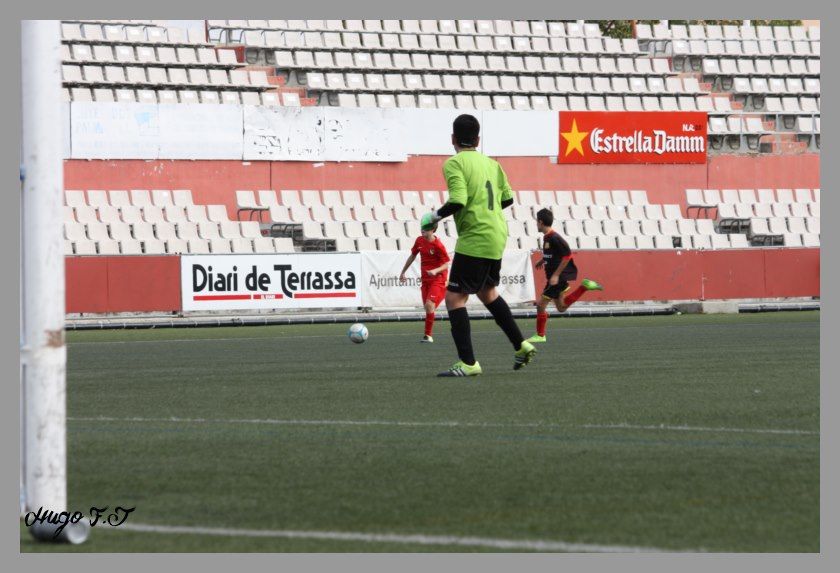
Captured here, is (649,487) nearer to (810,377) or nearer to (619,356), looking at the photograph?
(810,377)

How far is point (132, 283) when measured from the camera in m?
28.0

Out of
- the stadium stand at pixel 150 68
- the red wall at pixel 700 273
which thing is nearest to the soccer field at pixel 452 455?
the red wall at pixel 700 273

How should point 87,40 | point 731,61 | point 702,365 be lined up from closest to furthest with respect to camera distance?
point 702,365 < point 87,40 < point 731,61

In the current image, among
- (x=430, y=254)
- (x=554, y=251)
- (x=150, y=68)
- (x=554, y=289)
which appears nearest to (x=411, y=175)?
(x=150, y=68)

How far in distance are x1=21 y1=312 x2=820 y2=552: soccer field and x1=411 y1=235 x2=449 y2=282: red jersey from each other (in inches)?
229

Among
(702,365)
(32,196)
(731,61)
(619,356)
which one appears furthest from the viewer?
(731,61)

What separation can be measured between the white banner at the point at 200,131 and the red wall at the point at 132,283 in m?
6.55

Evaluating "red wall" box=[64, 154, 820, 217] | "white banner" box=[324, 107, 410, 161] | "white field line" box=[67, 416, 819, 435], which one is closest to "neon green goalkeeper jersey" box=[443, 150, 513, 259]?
"white field line" box=[67, 416, 819, 435]

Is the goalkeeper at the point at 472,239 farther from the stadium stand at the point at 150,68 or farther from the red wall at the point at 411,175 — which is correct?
the stadium stand at the point at 150,68

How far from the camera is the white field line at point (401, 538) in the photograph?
16.4ft

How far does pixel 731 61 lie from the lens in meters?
42.0

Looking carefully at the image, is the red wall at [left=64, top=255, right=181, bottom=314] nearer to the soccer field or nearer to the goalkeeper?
the soccer field

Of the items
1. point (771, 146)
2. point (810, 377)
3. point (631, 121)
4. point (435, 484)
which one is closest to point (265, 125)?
point (631, 121)

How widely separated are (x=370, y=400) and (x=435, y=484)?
4052 millimetres
